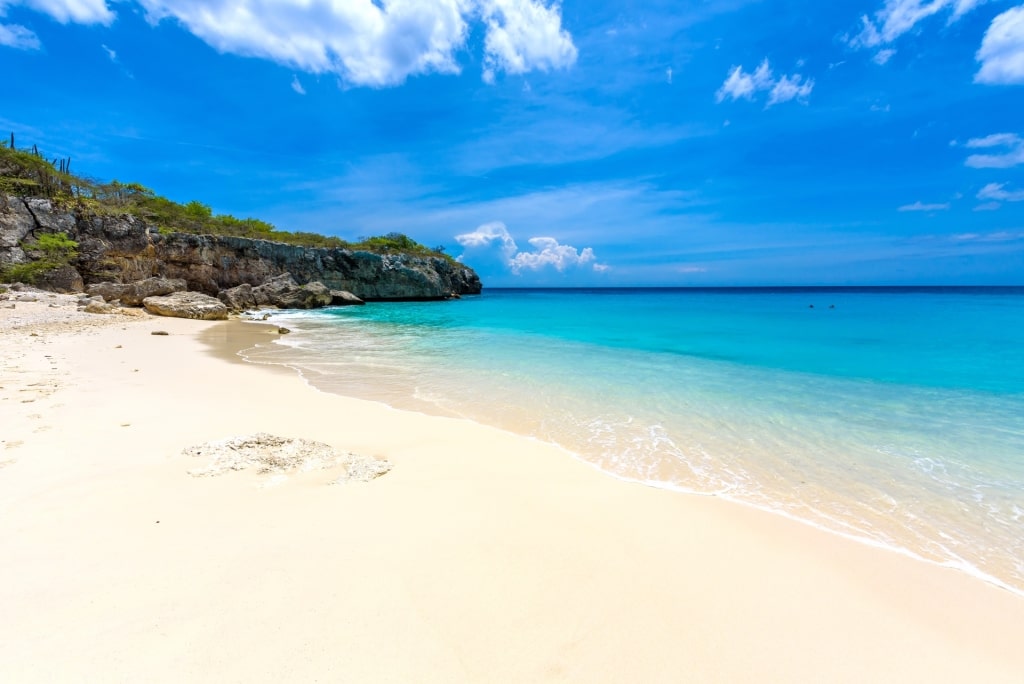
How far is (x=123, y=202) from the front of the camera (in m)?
33.0

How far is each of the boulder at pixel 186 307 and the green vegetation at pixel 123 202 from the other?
12.1 m

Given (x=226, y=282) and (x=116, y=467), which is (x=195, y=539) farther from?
(x=226, y=282)

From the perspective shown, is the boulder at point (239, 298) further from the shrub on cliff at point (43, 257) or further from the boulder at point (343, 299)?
the boulder at point (343, 299)

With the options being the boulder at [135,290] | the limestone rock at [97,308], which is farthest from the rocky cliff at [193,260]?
the limestone rock at [97,308]

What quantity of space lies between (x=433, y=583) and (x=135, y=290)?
2808 cm

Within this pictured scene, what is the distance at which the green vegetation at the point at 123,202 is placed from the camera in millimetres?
24891

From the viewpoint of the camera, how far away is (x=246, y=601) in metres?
2.13

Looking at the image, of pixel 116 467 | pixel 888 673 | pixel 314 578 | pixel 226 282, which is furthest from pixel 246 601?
pixel 226 282

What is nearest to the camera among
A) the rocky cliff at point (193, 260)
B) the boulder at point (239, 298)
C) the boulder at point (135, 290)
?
the boulder at point (135, 290)

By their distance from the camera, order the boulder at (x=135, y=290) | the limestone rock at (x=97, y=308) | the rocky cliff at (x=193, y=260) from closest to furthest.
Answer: the limestone rock at (x=97, y=308) < the boulder at (x=135, y=290) < the rocky cliff at (x=193, y=260)

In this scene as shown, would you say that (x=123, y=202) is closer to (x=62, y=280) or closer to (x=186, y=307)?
(x=62, y=280)

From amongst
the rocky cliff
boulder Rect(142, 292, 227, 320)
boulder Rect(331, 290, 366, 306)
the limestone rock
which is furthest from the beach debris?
boulder Rect(331, 290, 366, 306)

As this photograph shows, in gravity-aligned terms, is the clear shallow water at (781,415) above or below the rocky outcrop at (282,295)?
below

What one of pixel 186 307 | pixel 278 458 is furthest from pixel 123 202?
pixel 278 458
